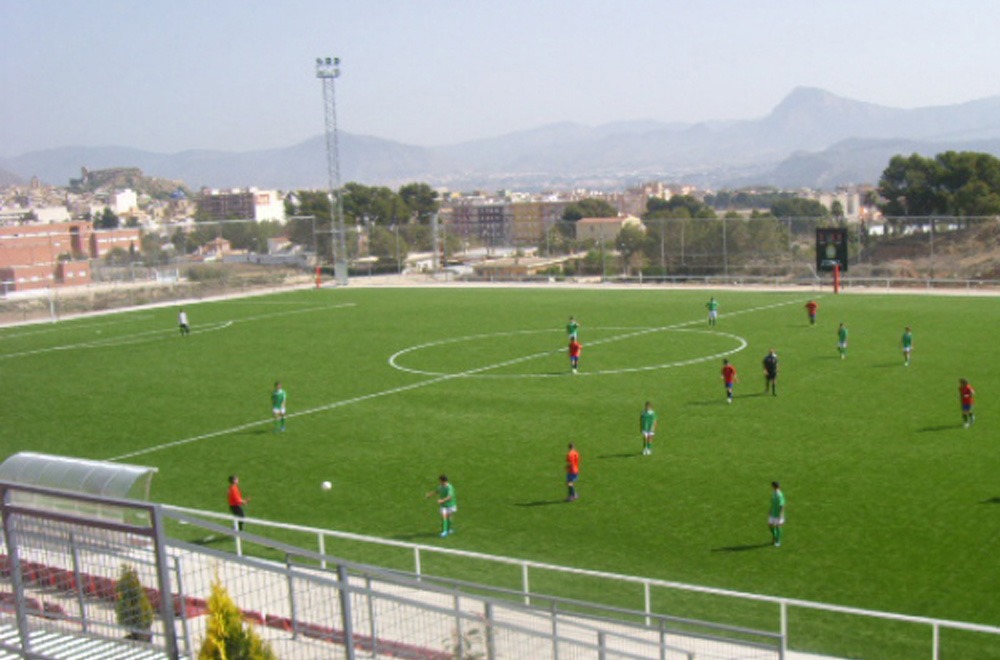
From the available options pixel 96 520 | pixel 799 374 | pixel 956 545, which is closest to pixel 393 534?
pixel 956 545

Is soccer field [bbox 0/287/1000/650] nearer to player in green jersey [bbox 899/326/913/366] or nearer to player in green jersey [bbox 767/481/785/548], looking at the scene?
player in green jersey [bbox 767/481/785/548]

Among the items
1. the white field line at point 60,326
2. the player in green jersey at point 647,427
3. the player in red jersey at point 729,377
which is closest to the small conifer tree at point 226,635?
the player in green jersey at point 647,427

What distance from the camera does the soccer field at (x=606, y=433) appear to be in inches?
697

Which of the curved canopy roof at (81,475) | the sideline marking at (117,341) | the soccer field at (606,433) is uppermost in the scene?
the curved canopy roof at (81,475)

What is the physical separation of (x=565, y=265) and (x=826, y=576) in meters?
55.8

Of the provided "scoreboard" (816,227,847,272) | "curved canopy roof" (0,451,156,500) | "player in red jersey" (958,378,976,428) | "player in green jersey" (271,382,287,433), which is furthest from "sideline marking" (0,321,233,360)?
"player in red jersey" (958,378,976,428)

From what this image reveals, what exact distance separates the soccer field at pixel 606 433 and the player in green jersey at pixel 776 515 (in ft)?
0.91

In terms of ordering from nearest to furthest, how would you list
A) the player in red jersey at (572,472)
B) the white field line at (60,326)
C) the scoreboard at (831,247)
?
the player in red jersey at (572,472), the white field line at (60,326), the scoreboard at (831,247)

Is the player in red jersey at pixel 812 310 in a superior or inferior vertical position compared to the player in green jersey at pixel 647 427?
superior

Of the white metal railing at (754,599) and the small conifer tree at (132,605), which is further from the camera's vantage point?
the white metal railing at (754,599)

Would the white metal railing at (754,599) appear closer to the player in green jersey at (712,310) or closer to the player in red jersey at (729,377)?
the player in red jersey at (729,377)

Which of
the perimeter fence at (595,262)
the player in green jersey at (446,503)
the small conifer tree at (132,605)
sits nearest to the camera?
the small conifer tree at (132,605)

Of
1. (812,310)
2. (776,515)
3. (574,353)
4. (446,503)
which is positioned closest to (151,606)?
(446,503)

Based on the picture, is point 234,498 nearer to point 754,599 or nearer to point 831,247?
point 754,599
